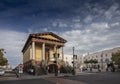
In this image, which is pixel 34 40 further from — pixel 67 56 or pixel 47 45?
pixel 67 56

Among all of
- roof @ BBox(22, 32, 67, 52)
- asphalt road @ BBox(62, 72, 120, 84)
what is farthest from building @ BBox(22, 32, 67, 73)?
asphalt road @ BBox(62, 72, 120, 84)

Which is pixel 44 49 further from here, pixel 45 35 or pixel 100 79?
pixel 100 79

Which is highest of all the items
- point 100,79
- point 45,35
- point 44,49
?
point 45,35

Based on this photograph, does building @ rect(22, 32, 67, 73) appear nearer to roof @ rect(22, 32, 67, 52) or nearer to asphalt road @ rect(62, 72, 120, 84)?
roof @ rect(22, 32, 67, 52)

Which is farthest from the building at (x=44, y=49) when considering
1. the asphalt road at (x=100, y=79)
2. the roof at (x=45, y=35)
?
the asphalt road at (x=100, y=79)

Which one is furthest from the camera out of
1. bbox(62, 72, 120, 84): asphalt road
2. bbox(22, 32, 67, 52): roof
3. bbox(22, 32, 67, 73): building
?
bbox(22, 32, 67, 52): roof

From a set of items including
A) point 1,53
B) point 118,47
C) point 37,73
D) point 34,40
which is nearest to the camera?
point 37,73

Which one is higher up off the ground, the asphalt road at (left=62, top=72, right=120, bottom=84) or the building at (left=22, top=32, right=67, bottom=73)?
the building at (left=22, top=32, right=67, bottom=73)

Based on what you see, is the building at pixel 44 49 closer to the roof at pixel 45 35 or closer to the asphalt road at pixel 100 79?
the roof at pixel 45 35

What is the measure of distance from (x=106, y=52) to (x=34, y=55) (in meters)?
75.8

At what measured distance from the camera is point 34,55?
189ft

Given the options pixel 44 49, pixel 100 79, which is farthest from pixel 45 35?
pixel 100 79

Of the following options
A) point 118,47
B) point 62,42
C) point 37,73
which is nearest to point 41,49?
point 62,42

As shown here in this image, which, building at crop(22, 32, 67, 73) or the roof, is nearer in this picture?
building at crop(22, 32, 67, 73)
